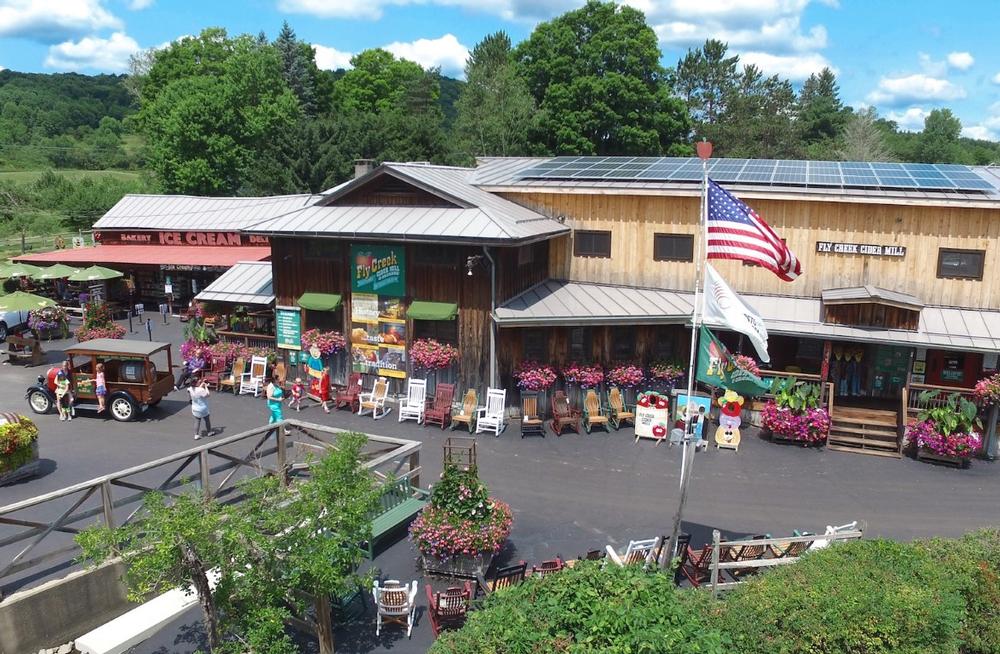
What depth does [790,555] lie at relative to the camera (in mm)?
11766

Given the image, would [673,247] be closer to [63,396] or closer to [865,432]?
[865,432]

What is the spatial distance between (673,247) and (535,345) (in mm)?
5071

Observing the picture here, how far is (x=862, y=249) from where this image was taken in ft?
64.0

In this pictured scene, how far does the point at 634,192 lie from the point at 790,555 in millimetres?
12051

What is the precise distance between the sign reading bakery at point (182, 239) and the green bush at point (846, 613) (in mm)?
28797

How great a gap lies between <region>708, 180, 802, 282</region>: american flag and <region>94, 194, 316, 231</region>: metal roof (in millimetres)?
24361

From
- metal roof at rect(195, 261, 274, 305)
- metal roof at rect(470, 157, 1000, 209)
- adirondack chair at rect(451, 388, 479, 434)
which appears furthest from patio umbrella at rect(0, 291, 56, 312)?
adirondack chair at rect(451, 388, 479, 434)

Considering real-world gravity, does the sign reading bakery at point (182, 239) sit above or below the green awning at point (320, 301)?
above

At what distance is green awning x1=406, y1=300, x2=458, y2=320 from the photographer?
64.5 feet

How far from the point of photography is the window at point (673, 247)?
2114cm

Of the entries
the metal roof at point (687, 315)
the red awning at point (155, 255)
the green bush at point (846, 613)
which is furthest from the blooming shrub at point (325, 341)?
the green bush at point (846, 613)

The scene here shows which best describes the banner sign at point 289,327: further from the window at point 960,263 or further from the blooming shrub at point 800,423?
the window at point 960,263

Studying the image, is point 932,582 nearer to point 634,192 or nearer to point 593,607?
point 593,607

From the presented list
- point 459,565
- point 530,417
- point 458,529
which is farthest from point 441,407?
point 458,529
